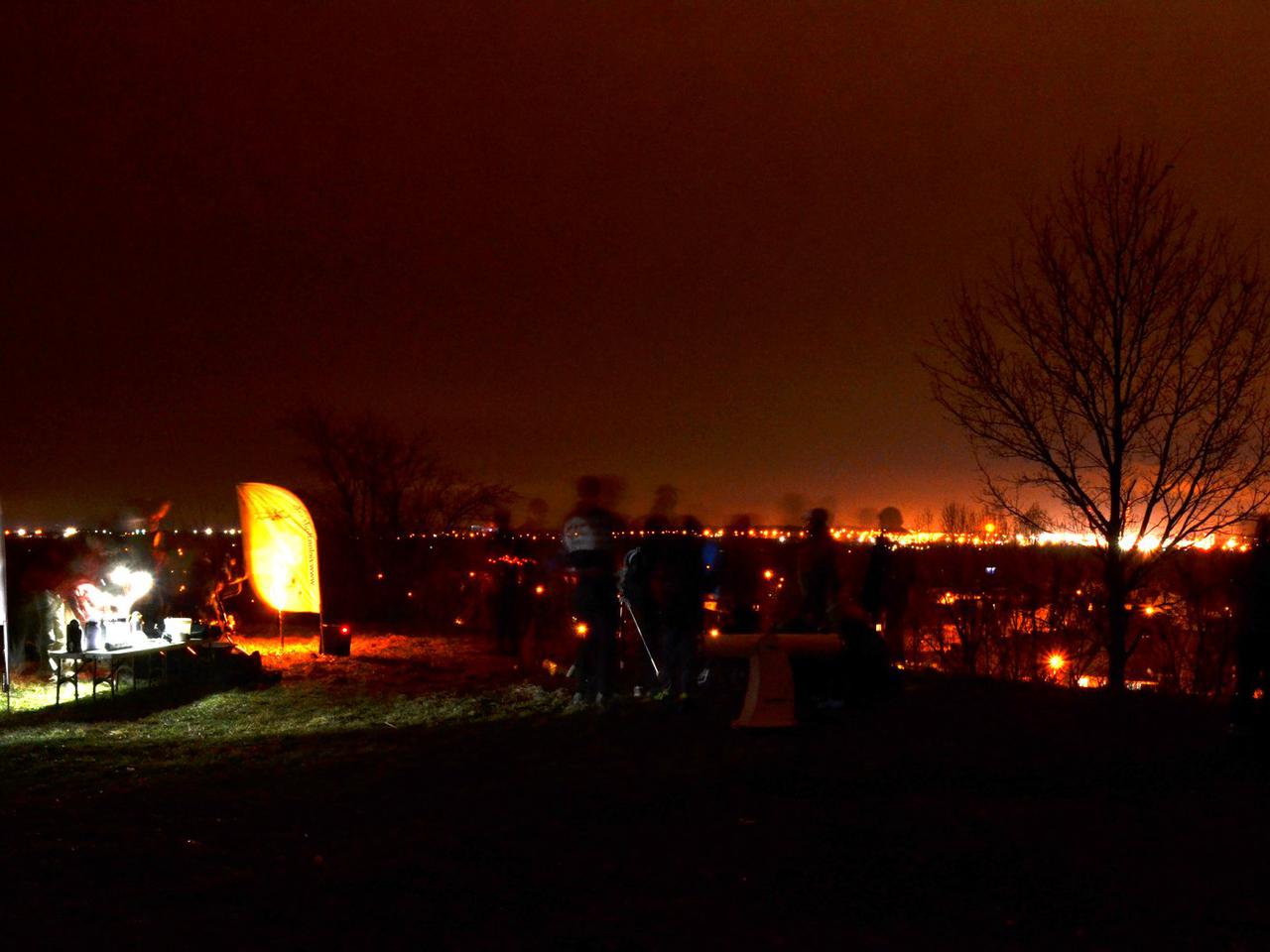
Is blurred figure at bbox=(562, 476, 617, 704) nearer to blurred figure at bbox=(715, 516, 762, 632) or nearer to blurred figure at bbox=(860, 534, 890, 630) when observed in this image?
blurred figure at bbox=(715, 516, 762, 632)

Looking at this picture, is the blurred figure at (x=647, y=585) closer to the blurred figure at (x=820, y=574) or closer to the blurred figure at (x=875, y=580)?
the blurred figure at (x=820, y=574)

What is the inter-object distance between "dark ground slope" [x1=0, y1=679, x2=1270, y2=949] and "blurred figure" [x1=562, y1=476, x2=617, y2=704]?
3.87 ft

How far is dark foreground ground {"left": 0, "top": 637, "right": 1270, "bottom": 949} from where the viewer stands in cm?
458

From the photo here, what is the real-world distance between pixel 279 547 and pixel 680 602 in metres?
8.79

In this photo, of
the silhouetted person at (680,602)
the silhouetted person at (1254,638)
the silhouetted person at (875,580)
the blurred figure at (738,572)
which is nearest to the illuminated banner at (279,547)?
the blurred figure at (738,572)

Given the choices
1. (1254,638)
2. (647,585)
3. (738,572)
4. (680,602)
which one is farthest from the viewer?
(738,572)

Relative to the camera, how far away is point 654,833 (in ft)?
19.2

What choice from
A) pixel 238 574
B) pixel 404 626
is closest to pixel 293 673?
pixel 238 574

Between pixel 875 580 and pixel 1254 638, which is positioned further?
pixel 875 580

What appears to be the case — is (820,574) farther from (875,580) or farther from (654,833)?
(654,833)

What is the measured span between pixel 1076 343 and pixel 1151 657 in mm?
A: 10991

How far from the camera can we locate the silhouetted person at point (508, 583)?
15711 mm

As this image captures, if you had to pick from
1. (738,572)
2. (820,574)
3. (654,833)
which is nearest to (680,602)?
(820,574)

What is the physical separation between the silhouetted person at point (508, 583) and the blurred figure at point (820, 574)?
7.08 metres
